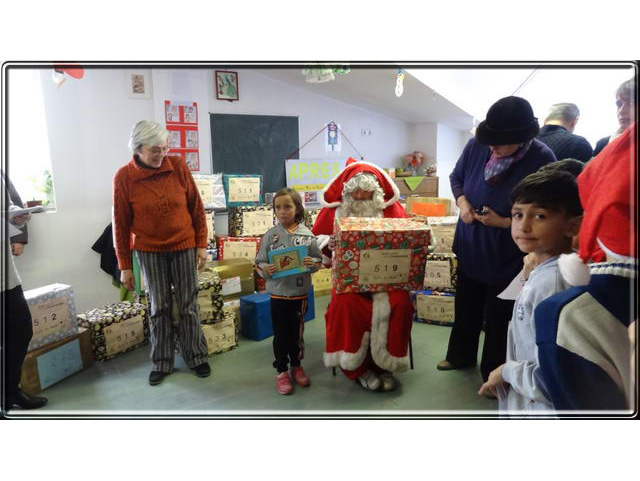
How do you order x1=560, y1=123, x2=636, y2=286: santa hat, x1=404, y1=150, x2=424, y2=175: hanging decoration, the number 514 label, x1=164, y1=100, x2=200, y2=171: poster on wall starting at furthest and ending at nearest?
x1=404, y1=150, x2=424, y2=175: hanging decoration
the number 514 label
x1=164, y1=100, x2=200, y2=171: poster on wall
x1=560, y1=123, x2=636, y2=286: santa hat

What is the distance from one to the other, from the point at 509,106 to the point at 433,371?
3.52ft

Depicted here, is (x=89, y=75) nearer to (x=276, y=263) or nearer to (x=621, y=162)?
(x=276, y=263)

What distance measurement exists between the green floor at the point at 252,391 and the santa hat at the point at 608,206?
0.46 m

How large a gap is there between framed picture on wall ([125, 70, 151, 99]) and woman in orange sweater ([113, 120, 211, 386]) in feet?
0.53

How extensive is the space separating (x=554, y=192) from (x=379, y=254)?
0.57 m

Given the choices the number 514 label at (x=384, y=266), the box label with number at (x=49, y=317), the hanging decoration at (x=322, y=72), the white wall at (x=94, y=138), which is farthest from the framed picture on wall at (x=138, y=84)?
the number 514 label at (x=384, y=266)

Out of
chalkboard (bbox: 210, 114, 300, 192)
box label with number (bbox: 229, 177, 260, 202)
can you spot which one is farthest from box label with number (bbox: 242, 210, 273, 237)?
chalkboard (bbox: 210, 114, 300, 192)

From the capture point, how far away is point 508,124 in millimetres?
1088

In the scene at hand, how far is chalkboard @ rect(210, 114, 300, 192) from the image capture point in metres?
1.42

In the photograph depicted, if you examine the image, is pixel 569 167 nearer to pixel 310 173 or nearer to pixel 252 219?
pixel 310 173

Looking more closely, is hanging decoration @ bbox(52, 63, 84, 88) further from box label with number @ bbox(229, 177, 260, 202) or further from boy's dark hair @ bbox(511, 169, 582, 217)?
boy's dark hair @ bbox(511, 169, 582, 217)

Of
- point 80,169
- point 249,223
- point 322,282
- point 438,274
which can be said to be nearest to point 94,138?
point 80,169

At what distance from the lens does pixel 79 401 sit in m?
1.19

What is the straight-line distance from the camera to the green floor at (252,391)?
1.07 meters
